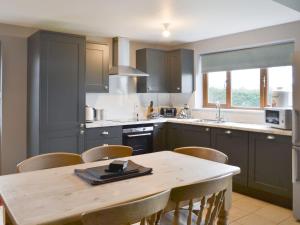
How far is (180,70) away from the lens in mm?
4789

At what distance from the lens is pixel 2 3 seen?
9.37 ft

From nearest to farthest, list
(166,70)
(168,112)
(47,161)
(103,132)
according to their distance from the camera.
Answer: (47,161)
(103,132)
(166,70)
(168,112)

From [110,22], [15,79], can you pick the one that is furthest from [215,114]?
[15,79]

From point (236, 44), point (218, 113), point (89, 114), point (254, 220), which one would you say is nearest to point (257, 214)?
point (254, 220)

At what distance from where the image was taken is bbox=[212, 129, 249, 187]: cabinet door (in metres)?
3.57

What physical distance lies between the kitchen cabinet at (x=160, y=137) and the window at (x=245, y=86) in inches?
36.6

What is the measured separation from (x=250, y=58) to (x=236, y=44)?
310 mm

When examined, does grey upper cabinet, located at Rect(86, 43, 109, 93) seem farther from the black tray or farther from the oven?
the black tray

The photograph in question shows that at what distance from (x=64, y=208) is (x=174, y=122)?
336 cm

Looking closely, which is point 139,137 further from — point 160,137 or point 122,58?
point 122,58

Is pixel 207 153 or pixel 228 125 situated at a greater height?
pixel 228 125

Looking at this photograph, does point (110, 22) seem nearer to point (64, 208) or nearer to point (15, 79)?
point (15, 79)

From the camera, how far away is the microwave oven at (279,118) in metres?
3.18

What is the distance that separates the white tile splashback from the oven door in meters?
0.62
